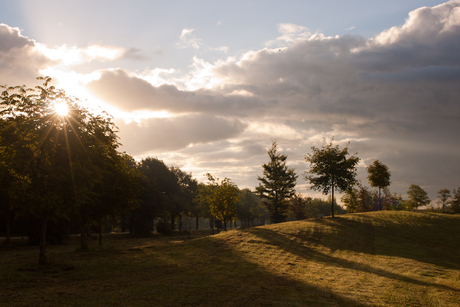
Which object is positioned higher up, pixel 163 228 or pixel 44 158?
pixel 44 158

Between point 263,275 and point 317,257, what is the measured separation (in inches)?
343

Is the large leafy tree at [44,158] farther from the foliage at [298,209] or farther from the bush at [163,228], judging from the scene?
the foliage at [298,209]

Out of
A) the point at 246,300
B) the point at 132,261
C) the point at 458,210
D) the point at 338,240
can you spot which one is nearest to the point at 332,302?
the point at 246,300

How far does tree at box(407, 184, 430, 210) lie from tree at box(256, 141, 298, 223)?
3429 cm

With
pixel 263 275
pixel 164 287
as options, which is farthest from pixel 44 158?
pixel 263 275

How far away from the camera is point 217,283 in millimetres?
13344

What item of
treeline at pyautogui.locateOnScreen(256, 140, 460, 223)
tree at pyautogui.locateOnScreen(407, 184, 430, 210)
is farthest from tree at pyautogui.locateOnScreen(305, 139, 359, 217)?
tree at pyautogui.locateOnScreen(407, 184, 430, 210)

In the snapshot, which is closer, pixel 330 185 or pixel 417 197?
pixel 330 185

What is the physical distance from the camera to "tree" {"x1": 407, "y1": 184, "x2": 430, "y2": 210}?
7369 centimetres

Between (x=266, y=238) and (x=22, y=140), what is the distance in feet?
68.9

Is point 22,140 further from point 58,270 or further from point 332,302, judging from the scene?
point 332,302

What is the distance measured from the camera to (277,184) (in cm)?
6016

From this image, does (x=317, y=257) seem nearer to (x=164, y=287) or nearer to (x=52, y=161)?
(x=164, y=287)

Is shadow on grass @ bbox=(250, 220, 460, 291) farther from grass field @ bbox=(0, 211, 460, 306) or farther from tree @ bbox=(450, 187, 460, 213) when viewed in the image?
tree @ bbox=(450, 187, 460, 213)
